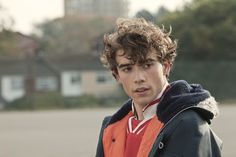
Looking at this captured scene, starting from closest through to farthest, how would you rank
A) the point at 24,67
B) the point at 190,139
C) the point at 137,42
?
the point at 190,139 → the point at 137,42 → the point at 24,67

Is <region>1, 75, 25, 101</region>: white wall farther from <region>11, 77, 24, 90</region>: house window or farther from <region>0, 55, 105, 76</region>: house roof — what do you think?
<region>0, 55, 105, 76</region>: house roof

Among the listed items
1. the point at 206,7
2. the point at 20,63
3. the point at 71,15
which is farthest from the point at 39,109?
the point at 71,15

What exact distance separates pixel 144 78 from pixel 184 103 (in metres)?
0.19

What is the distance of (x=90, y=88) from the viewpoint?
2120 inches

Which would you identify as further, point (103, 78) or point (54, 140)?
point (103, 78)

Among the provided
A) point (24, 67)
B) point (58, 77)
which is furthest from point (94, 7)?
point (24, 67)

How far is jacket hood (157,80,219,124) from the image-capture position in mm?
2243

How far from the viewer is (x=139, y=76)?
234 cm

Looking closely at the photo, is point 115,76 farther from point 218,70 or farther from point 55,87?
point 55,87

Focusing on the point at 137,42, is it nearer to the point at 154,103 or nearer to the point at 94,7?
the point at 154,103

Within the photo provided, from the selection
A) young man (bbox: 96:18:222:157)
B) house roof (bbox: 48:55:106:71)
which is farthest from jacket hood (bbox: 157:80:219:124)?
house roof (bbox: 48:55:106:71)

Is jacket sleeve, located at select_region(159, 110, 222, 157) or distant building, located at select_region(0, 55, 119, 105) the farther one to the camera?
distant building, located at select_region(0, 55, 119, 105)

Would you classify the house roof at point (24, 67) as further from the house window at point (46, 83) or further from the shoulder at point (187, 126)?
the shoulder at point (187, 126)

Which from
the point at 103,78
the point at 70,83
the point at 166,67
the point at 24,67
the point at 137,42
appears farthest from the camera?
the point at 70,83
